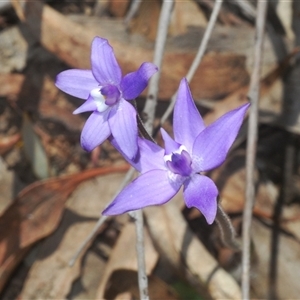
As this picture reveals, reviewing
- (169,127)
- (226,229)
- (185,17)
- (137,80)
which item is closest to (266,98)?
(169,127)

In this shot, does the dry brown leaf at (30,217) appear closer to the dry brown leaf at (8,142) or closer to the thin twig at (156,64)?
the dry brown leaf at (8,142)

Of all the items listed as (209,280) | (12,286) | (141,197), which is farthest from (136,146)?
(12,286)

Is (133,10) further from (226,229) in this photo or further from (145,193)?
(145,193)

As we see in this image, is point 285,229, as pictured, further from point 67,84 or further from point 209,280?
point 67,84

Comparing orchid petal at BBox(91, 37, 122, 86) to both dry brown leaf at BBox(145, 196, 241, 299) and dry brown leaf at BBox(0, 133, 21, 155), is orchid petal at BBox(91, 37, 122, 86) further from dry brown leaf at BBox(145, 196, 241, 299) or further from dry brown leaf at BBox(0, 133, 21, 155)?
dry brown leaf at BBox(0, 133, 21, 155)

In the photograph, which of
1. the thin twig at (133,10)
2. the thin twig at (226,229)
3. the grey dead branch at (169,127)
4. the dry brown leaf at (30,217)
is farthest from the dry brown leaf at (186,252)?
the thin twig at (133,10)
